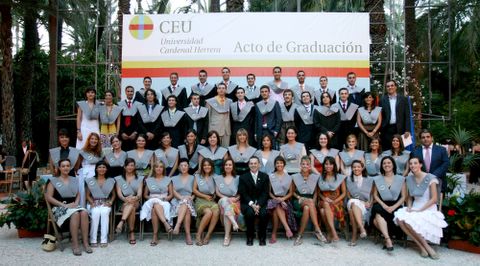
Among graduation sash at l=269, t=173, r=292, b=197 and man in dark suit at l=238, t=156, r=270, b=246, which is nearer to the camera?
man in dark suit at l=238, t=156, r=270, b=246

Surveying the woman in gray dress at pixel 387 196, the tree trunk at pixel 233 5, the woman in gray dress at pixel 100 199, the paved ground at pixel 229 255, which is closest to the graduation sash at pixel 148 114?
the woman in gray dress at pixel 100 199

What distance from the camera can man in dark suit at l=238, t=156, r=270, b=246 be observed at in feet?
18.9

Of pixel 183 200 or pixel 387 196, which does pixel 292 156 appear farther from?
pixel 183 200

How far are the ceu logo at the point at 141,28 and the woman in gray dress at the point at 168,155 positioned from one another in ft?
10.2

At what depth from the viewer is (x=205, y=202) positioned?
19.7 ft

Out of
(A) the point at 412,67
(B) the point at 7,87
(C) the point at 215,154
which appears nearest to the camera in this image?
(C) the point at 215,154

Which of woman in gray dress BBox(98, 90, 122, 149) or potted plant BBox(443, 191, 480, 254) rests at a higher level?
woman in gray dress BBox(98, 90, 122, 149)

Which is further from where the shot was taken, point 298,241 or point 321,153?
point 321,153

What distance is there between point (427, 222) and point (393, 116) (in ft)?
6.60

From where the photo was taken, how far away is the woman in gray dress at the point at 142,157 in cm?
646

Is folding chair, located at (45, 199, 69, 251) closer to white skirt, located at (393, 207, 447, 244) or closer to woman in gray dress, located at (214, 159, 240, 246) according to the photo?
woman in gray dress, located at (214, 159, 240, 246)

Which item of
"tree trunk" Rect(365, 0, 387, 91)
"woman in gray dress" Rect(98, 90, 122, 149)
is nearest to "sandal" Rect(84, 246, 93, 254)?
"woman in gray dress" Rect(98, 90, 122, 149)

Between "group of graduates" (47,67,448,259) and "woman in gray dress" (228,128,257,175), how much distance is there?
2 cm

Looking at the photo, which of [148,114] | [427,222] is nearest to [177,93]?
[148,114]
